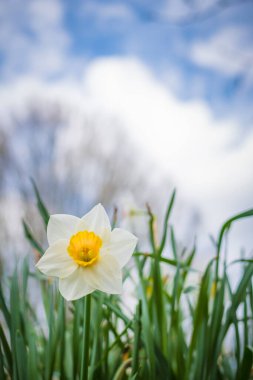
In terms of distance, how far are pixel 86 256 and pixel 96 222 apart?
38mm

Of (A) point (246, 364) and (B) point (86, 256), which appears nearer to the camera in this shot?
(B) point (86, 256)

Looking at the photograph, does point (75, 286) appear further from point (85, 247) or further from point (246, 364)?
point (246, 364)

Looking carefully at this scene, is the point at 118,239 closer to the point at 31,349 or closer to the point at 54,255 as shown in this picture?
the point at 54,255

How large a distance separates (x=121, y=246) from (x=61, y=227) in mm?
66

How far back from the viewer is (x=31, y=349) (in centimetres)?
48

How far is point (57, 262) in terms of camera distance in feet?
1.24

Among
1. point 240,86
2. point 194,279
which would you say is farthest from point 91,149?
point 194,279

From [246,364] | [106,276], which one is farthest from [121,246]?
[246,364]

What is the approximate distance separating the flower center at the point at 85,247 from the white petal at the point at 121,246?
0.04 feet

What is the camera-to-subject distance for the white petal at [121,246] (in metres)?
0.38

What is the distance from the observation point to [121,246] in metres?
0.38

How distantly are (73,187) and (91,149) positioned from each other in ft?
2.32

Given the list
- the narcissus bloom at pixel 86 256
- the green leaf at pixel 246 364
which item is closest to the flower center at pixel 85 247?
the narcissus bloom at pixel 86 256

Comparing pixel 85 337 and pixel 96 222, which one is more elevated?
pixel 96 222
